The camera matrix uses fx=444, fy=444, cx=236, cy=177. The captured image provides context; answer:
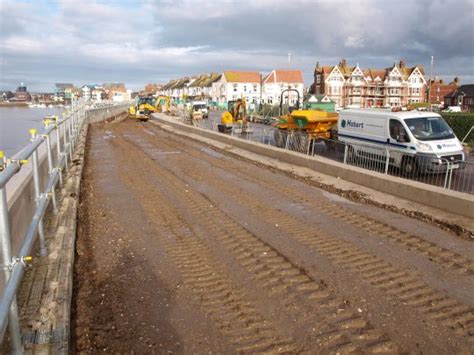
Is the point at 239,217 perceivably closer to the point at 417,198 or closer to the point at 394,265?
the point at 394,265

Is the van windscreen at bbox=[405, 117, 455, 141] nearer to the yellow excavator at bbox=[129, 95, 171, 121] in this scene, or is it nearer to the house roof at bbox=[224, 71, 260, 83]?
the yellow excavator at bbox=[129, 95, 171, 121]

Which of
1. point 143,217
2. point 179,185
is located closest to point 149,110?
point 179,185

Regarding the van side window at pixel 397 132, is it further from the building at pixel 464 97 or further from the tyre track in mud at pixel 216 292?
the building at pixel 464 97

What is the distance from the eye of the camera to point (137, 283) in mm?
5020

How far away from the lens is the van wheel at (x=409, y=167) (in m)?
12.3

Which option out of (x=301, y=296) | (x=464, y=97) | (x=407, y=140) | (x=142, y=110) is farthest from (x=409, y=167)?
(x=464, y=97)

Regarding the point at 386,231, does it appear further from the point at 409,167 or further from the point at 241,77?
the point at 241,77

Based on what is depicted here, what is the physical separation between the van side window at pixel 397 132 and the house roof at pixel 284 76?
309 feet

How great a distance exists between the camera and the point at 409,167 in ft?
41.0

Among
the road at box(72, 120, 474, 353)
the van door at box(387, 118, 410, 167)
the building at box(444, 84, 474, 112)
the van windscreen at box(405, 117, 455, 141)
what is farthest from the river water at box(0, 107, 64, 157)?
the building at box(444, 84, 474, 112)

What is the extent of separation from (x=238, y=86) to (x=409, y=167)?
101m

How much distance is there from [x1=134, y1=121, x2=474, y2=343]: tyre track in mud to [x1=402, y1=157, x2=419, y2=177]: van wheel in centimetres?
473

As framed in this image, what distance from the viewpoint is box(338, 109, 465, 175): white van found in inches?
484

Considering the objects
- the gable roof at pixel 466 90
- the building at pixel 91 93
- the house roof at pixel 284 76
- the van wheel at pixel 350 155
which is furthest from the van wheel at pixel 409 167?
the house roof at pixel 284 76
